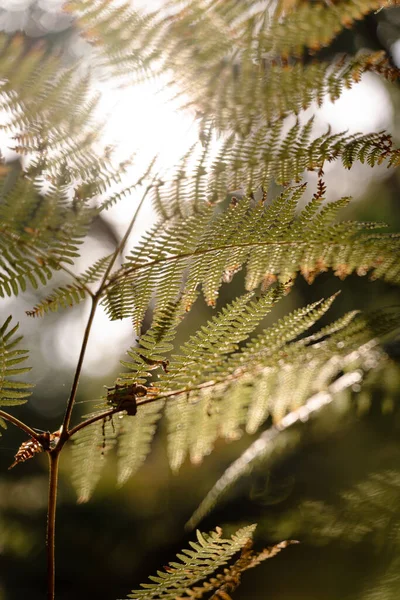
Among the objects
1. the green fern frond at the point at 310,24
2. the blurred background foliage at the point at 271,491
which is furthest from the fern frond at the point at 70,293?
the green fern frond at the point at 310,24

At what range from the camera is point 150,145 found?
2.44ft

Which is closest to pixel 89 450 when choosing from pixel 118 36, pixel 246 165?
pixel 246 165

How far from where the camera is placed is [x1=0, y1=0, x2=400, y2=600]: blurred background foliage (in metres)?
0.68

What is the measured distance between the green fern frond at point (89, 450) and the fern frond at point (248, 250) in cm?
16

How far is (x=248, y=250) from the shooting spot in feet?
2.35

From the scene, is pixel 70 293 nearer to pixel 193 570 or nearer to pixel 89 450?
pixel 89 450

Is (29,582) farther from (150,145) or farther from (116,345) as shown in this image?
(150,145)

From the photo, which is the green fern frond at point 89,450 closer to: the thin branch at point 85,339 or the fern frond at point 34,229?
the thin branch at point 85,339

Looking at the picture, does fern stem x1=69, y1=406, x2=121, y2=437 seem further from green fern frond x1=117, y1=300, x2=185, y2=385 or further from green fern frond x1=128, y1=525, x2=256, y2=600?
green fern frond x1=128, y1=525, x2=256, y2=600

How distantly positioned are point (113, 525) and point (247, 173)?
220 centimetres

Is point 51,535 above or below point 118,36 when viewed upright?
below

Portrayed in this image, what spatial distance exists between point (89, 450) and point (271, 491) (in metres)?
0.51

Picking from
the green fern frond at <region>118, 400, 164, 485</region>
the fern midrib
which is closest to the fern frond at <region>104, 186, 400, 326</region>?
the fern midrib

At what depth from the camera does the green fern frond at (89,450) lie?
2.19ft
